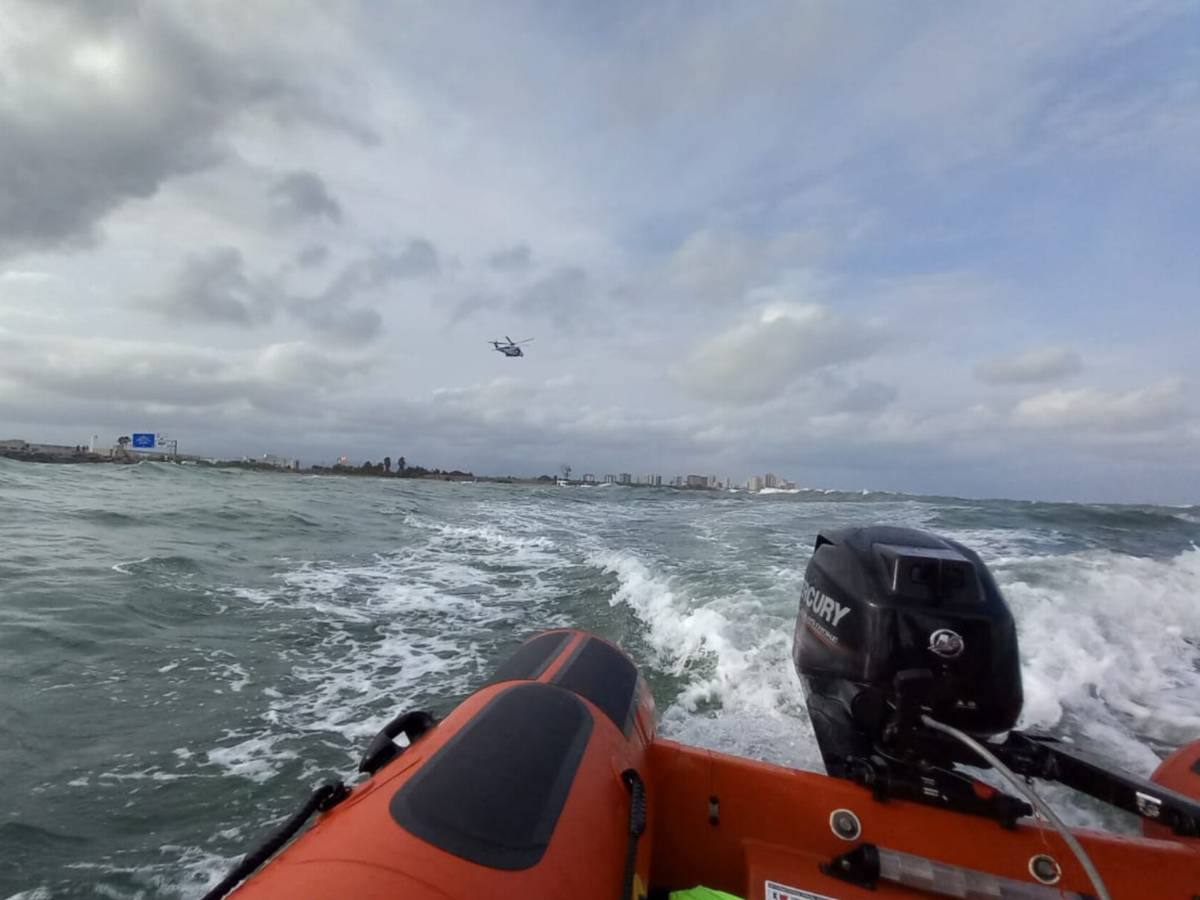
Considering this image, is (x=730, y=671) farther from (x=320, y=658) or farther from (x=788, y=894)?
(x=320, y=658)

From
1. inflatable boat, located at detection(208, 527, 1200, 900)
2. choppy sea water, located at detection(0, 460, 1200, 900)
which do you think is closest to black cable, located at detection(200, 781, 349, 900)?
inflatable boat, located at detection(208, 527, 1200, 900)

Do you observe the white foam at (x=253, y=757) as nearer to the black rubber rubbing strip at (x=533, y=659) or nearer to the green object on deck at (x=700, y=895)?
the black rubber rubbing strip at (x=533, y=659)

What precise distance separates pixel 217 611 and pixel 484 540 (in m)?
7.86

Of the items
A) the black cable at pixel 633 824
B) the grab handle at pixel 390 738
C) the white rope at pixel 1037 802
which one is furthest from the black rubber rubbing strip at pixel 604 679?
the white rope at pixel 1037 802

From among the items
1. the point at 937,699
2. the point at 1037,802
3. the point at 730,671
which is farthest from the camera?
the point at 730,671

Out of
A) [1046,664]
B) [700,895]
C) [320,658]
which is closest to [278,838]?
[700,895]

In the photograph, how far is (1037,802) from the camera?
165 cm

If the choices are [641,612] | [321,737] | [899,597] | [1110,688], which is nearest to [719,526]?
[641,612]

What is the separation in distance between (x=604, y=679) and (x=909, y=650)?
4.04ft

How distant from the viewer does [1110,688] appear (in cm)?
511

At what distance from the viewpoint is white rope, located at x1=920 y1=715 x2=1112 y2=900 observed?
4.47 ft

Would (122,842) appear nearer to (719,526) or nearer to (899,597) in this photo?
(899,597)

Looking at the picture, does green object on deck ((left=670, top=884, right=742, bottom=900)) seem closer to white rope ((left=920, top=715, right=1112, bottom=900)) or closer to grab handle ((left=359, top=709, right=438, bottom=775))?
white rope ((left=920, top=715, right=1112, bottom=900))

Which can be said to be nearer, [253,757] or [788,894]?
[788,894]
